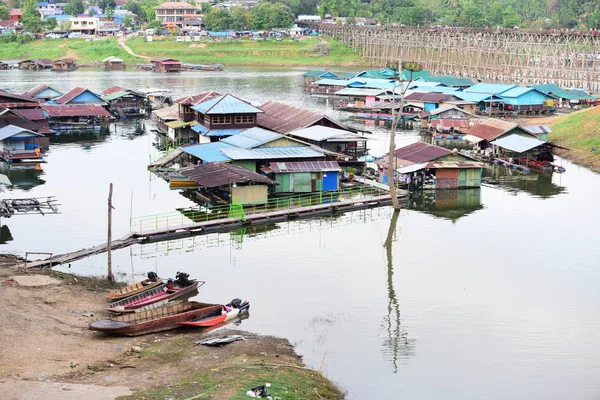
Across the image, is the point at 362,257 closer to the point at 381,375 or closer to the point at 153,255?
the point at 153,255

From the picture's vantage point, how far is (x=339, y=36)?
120875mm

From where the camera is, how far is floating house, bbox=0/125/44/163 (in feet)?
138

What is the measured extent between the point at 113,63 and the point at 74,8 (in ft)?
155

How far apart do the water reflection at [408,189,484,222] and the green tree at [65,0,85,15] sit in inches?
4836

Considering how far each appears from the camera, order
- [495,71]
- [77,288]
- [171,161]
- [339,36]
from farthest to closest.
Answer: [339,36] < [495,71] < [171,161] < [77,288]

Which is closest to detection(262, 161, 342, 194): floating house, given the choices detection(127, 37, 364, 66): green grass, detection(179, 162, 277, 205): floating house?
detection(179, 162, 277, 205): floating house

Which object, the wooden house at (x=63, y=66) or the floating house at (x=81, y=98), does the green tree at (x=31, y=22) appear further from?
the floating house at (x=81, y=98)

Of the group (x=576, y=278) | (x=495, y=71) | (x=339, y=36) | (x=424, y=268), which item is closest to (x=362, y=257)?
(x=424, y=268)

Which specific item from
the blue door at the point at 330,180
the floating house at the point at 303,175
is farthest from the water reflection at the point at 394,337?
the blue door at the point at 330,180

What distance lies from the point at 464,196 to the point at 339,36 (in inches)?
3453

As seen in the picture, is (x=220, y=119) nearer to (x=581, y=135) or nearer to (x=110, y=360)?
(x=581, y=135)

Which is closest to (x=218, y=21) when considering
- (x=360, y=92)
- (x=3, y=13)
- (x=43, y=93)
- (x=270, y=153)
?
(x=3, y=13)

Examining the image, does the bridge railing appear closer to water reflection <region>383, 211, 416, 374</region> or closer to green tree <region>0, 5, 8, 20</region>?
water reflection <region>383, 211, 416, 374</region>

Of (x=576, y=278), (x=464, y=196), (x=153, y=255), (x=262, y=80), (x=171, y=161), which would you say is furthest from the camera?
(x=262, y=80)
